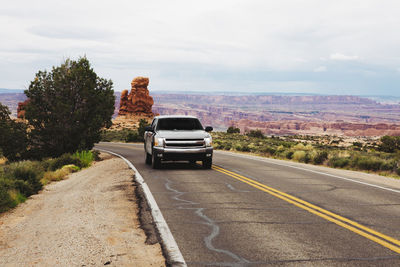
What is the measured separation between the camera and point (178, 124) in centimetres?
1598

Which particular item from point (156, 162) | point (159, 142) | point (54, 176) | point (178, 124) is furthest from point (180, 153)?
point (54, 176)

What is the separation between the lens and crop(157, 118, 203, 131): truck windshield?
51.7 ft

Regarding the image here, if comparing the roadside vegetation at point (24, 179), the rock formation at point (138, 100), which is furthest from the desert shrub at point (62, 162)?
the rock formation at point (138, 100)

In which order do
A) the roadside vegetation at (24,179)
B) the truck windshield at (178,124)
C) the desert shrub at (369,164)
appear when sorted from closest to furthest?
the roadside vegetation at (24,179) → the truck windshield at (178,124) → the desert shrub at (369,164)

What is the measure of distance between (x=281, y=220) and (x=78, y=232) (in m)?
3.46

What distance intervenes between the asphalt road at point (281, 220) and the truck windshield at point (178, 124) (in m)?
3.38

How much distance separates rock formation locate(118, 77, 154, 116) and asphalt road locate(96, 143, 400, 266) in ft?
A: 316

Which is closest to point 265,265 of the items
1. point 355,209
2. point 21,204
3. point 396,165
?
point 355,209

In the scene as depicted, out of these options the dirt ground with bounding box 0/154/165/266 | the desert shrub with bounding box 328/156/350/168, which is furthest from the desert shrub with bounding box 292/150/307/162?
the dirt ground with bounding box 0/154/165/266

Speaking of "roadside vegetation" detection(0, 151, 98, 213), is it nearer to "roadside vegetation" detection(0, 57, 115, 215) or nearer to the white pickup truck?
A: the white pickup truck

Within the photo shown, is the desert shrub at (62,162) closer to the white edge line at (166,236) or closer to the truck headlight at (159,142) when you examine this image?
the truck headlight at (159,142)

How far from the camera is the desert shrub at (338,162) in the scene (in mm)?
18264

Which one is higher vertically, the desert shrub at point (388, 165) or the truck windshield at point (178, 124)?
the truck windshield at point (178, 124)

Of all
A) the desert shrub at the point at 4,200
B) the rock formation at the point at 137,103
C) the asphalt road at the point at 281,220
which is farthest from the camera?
the rock formation at the point at 137,103
